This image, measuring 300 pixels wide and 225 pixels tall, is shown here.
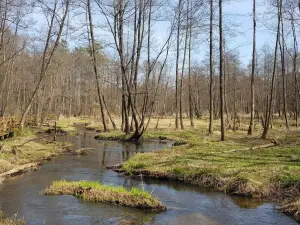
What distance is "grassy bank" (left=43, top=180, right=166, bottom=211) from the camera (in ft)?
40.3

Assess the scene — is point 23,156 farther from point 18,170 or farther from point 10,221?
A: point 10,221

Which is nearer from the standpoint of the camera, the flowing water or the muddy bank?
the flowing water

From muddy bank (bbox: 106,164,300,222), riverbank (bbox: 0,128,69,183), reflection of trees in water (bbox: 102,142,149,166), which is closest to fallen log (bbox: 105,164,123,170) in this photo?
reflection of trees in water (bbox: 102,142,149,166)

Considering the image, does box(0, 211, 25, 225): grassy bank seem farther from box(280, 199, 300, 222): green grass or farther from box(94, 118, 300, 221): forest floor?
box(280, 199, 300, 222): green grass

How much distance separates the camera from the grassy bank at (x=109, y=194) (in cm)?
1228

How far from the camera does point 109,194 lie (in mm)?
12977

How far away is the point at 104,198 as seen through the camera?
12852 millimetres

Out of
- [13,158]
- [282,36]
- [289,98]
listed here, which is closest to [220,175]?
[13,158]

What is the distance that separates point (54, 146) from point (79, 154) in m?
3.01

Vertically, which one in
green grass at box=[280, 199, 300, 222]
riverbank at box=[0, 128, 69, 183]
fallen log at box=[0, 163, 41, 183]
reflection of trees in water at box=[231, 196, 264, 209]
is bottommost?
reflection of trees in water at box=[231, 196, 264, 209]

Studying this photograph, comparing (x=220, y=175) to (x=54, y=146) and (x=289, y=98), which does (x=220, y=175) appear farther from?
(x=289, y=98)

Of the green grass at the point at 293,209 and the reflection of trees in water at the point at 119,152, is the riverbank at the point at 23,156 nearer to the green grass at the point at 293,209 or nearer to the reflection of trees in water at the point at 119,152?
the reflection of trees in water at the point at 119,152

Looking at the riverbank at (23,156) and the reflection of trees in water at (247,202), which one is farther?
the riverbank at (23,156)

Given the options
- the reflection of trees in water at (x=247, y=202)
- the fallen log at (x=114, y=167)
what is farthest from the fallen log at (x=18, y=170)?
the reflection of trees in water at (x=247, y=202)
